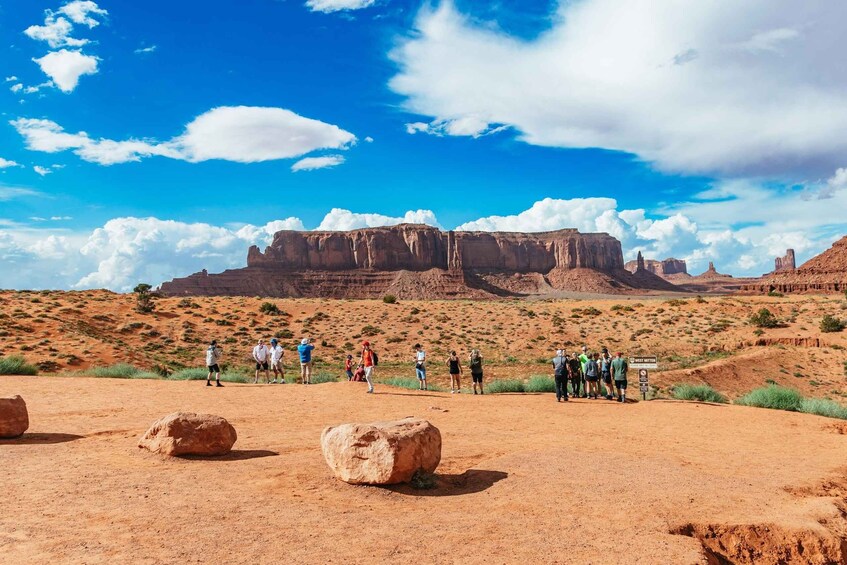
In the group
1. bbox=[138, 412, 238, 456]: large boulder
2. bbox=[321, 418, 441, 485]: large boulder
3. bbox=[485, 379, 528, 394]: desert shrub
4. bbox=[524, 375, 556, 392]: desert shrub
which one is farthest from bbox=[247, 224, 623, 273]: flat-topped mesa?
bbox=[321, 418, 441, 485]: large boulder

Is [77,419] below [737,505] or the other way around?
the other way around

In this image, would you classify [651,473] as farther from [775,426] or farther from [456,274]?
[456,274]

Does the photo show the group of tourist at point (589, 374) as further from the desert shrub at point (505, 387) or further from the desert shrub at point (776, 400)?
the desert shrub at point (776, 400)

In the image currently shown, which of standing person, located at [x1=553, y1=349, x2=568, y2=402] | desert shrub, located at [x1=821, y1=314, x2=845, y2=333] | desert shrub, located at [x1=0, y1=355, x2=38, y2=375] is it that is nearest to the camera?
standing person, located at [x1=553, y1=349, x2=568, y2=402]

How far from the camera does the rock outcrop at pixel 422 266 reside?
5541 inches

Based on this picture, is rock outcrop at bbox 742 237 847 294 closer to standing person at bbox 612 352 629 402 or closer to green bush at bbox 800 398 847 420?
green bush at bbox 800 398 847 420

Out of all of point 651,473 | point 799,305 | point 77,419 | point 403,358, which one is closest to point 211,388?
point 77,419

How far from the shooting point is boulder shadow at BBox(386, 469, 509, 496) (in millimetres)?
8906

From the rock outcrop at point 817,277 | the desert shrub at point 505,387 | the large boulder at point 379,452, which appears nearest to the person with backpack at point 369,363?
the desert shrub at point 505,387

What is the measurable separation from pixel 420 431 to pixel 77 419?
9710mm

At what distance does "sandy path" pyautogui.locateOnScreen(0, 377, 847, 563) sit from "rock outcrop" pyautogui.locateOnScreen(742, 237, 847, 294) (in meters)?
103

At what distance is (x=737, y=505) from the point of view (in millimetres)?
8602

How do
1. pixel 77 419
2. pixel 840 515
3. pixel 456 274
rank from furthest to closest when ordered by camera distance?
1. pixel 456 274
2. pixel 77 419
3. pixel 840 515

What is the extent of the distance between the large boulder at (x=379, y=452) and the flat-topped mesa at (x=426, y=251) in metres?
147
